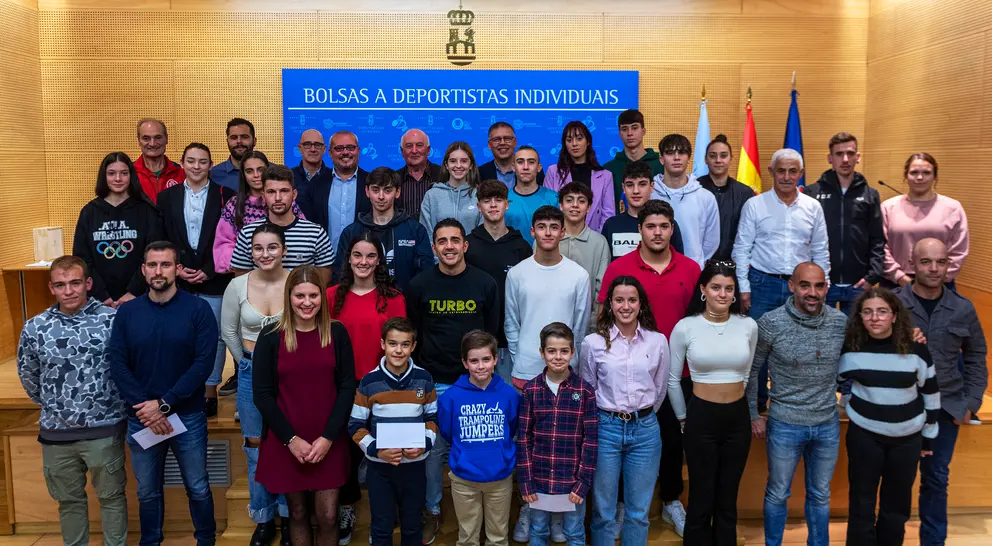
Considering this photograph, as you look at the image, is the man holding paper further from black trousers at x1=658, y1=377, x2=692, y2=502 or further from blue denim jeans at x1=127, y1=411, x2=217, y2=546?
black trousers at x1=658, y1=377, x2=692, y2=502

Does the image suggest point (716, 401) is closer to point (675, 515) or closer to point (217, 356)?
point (675, 515)

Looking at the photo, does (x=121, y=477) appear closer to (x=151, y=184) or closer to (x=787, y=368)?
(x=151, y=184)

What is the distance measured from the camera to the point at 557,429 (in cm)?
322

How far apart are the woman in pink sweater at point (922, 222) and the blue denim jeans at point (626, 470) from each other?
6.96 feet

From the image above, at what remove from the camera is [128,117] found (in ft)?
21.4

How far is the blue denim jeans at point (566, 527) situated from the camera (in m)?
3.34

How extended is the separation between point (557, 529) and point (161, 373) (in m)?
1.99

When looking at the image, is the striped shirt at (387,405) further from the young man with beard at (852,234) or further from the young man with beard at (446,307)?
the young man with beard at (852,234)

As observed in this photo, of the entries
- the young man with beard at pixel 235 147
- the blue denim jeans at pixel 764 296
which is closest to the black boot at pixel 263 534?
the young man with beard at pixel 235 147

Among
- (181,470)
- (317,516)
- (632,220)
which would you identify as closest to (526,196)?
(632,220)

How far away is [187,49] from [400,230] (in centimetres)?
380

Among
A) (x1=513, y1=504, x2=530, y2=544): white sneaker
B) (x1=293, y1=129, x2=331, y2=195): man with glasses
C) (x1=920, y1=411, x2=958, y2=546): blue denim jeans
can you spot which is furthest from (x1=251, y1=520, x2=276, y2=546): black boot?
(x1=920, y1=411, x2=958, y2=546): blue denim jeans

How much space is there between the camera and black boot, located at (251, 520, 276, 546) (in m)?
3.62

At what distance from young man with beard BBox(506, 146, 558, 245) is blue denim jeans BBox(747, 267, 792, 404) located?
1246 millimetres
